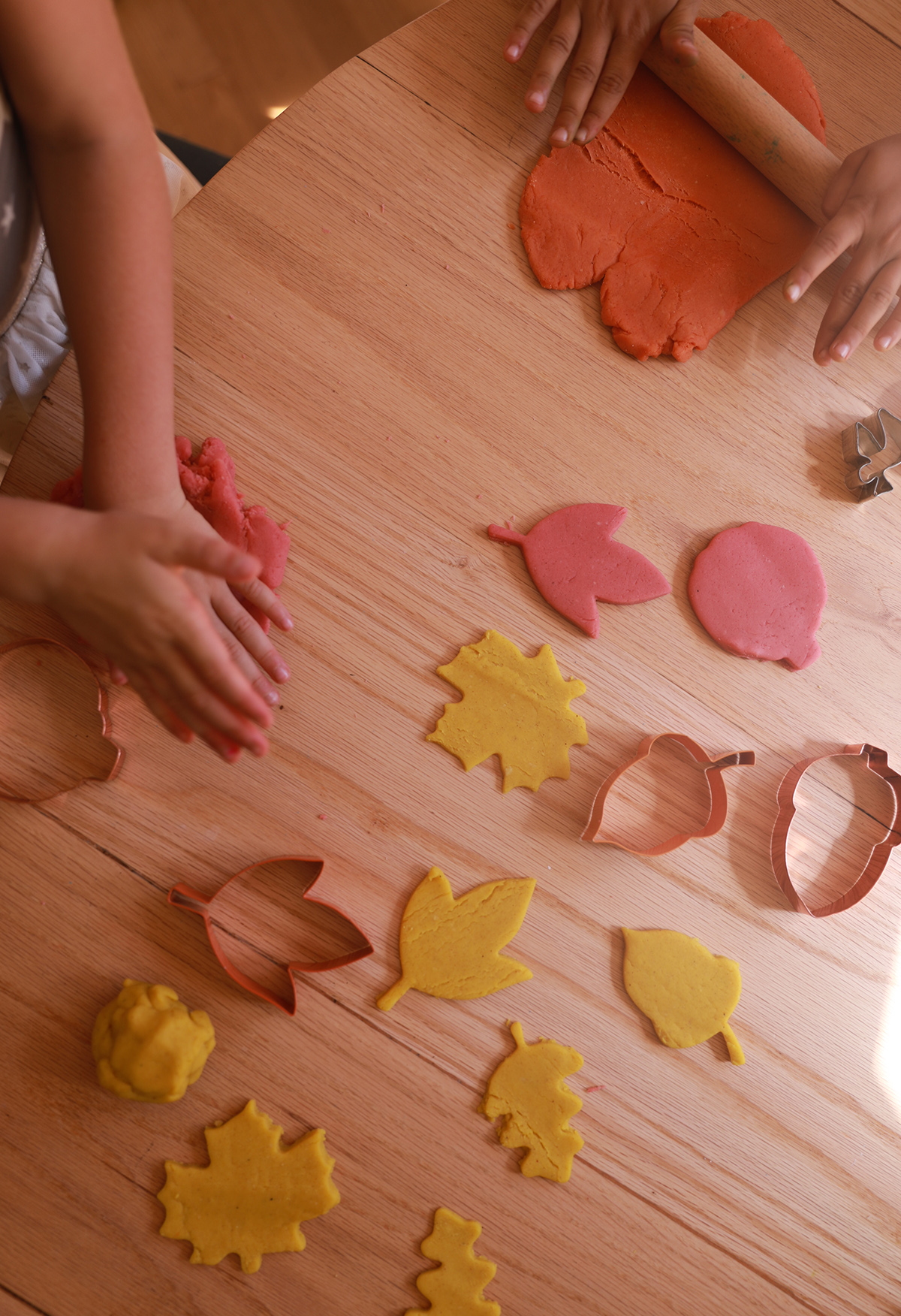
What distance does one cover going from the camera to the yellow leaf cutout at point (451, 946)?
2.30ft

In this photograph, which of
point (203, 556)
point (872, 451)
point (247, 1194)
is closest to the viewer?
point (203, 556)

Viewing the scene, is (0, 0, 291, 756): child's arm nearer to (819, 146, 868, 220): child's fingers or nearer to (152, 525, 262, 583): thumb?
(152, 525, 262, 583): thumb

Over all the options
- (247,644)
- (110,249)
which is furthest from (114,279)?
(247,644)

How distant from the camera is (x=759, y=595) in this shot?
2.48 feet

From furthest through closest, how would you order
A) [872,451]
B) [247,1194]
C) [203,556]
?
1. [872,451]
2. [247,1194]
3. [203,556]

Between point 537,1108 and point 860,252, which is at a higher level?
point 860,252

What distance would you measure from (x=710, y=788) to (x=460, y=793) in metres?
0.23

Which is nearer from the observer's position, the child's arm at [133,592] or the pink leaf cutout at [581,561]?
the child's arm at [133,592]

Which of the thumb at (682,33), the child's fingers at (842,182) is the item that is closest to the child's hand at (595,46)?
the thumb at (682,33)

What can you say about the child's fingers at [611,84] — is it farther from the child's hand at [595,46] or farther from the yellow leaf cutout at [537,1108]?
the yellow leaf cutout at [537,1108]

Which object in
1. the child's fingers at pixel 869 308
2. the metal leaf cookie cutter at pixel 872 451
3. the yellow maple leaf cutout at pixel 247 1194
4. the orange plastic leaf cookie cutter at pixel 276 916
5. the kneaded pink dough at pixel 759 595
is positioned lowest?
the yellow maple leaf cutout at pixel 247 1194

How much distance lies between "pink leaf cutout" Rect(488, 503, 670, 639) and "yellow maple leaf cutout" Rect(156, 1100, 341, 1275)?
1.61 ft

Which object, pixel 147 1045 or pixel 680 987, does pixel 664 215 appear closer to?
pixel 680 987

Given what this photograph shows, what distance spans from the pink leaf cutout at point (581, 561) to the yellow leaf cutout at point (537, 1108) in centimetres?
37
